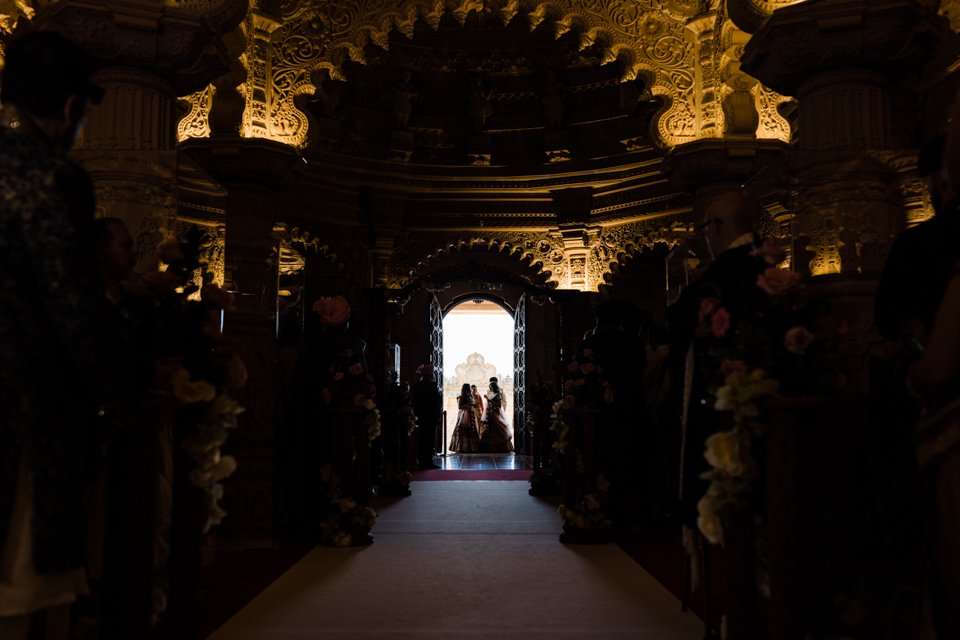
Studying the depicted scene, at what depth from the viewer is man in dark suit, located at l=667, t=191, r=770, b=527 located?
11.0ft

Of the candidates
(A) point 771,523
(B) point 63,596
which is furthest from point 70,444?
(A) point 771,523

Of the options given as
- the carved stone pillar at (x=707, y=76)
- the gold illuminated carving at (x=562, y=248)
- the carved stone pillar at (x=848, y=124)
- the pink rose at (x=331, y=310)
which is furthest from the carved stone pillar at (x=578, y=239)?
the carved stone pillar at (x=848, y=124)

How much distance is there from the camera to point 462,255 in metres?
15.6

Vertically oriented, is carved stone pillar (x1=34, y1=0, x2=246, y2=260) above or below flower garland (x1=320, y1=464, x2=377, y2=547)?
above

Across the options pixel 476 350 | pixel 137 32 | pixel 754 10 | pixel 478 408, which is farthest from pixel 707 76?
pixel 476 350

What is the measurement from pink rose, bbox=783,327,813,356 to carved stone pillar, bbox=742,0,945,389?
1.63 m

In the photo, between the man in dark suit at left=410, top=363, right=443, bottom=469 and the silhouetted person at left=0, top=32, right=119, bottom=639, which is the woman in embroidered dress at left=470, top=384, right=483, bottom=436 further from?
the silhouetted person at left=0, top=32, right=119, bottom=639

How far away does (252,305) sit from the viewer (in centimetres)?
754

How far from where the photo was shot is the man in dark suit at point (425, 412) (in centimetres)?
1368

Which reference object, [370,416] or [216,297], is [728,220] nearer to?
[216,297]

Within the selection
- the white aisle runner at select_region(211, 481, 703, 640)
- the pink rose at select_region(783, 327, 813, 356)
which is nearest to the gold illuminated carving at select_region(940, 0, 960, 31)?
the pink rose at select_region(783, 327, 813, 356)

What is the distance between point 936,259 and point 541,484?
7.74 metres

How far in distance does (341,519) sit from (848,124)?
4.20 m

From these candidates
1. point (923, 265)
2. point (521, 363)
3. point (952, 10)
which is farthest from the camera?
point (521, 363)
